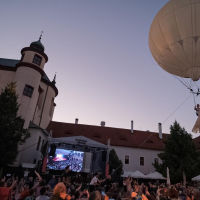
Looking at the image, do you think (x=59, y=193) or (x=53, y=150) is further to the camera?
(x=53, y=150)

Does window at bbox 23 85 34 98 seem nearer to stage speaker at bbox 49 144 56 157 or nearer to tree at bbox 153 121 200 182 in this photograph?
stage speaker at bbox 49 144 56 157

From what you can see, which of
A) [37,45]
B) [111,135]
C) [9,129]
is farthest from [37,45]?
[111,135]

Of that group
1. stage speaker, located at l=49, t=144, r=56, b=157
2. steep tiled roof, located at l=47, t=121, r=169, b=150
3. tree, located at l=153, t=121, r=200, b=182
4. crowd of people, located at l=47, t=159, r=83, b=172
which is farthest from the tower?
tree, located at l=153, t=121, r=200, b=182

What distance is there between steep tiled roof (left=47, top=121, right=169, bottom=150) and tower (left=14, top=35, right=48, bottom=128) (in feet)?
37.7

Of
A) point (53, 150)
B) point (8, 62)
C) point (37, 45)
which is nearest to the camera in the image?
point (53, 150)

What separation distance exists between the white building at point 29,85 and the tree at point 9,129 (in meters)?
3.84

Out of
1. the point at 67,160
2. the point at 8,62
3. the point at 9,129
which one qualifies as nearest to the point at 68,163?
the point at 67,160

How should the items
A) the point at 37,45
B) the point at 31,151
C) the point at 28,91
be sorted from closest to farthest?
the point at 31,151
the point at 28,91
the point at 37,45

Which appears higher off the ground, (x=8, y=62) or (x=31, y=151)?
(x=8, y=62)

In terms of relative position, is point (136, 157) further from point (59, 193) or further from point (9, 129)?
point (59, 193)

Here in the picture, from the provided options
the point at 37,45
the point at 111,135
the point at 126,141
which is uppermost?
the point at 37,45

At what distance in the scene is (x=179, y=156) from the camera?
2467 cm

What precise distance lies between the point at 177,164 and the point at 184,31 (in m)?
19.6

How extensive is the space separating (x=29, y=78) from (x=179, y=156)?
911 inches
